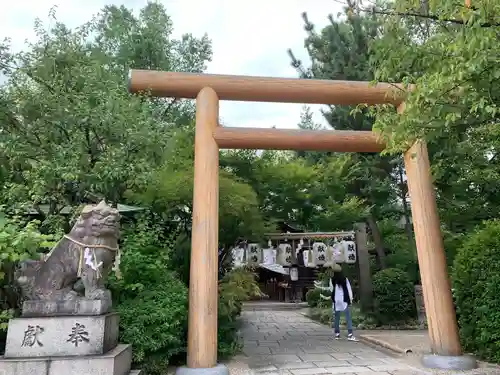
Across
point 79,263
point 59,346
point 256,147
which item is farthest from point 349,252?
point 59,346

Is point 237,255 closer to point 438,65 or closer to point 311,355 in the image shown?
point 311,355

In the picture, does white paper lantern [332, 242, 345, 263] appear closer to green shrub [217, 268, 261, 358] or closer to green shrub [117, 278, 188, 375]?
green shrub [217, 268, 261, 358]

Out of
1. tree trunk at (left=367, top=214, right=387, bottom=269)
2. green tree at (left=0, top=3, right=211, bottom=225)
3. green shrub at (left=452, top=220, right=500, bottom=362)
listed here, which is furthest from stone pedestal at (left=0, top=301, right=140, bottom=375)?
tree trunk at (left=367, top=214, right=387, bottom=269)

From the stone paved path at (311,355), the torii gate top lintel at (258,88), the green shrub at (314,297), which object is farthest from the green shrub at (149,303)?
the green shrub at (314,297)

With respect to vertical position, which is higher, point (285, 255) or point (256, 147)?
point (256, 147)

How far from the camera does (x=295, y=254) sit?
1134 cm

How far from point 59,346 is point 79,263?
938 mm

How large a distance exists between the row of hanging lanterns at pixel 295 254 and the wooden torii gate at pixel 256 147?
195 inches

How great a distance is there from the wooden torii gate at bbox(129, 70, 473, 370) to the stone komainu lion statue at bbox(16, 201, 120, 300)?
1480mm

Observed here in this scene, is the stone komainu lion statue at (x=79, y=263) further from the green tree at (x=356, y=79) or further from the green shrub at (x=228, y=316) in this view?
the green tree at (x=356, y=79)

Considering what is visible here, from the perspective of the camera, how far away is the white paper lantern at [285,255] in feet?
36.8

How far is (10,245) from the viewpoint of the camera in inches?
173

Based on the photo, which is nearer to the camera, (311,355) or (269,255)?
(311,355)

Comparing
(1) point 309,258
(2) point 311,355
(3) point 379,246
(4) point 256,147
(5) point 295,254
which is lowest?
(2) point 311,355
